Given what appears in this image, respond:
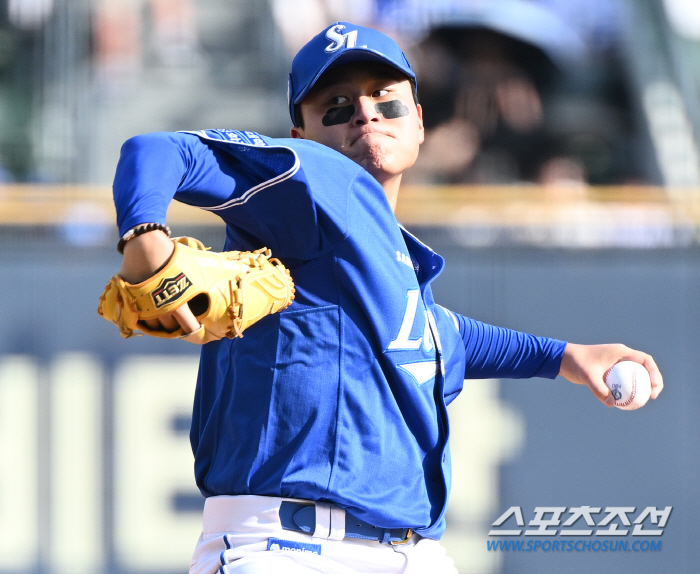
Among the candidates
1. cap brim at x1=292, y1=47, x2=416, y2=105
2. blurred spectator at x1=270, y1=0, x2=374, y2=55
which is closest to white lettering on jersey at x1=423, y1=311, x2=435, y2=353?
cap brim at x1=292, y1=47, x2=416, y2=105

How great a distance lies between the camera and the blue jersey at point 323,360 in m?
1.53

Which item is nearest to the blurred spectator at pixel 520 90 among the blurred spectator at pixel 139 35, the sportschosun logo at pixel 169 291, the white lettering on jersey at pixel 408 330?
the blurred spectator at pixel 139 35

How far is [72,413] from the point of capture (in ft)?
13.1

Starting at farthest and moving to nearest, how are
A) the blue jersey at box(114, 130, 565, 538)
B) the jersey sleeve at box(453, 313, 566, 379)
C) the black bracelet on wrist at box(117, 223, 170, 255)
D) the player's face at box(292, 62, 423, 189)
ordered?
the jersey sleeve at box(453, 313, 566, 379) < the player's face at box(292, 62, 423, 189) < the blue jersey at box(114, 130, 565, 538) < the black bracelet on wrist at box(117, 223, 170, 255)

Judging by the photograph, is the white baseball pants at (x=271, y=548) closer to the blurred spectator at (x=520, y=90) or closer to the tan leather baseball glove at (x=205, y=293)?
the tan leather baseball glove at (x=205, y=293)

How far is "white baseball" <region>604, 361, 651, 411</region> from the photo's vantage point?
2.08m

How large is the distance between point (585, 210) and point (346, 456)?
301 cm

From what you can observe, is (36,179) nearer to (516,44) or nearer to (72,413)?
(72,413)

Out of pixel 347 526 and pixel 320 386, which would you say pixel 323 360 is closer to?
pixel 320 386

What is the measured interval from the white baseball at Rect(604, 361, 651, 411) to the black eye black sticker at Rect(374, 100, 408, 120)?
0.75 meters

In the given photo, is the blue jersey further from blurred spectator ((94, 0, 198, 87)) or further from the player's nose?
Answer: blurred spectator ((94, 0, 198, 87))

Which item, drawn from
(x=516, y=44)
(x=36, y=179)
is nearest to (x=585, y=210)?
(x=516, y=44)

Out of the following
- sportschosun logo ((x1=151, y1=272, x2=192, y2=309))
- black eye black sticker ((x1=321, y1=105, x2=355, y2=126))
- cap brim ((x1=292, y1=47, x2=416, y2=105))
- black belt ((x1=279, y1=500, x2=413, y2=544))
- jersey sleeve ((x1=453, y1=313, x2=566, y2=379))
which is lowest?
black belt ((x1=279, y1=500, x2=413, y2=544))

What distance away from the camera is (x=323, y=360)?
1684 millimetres
